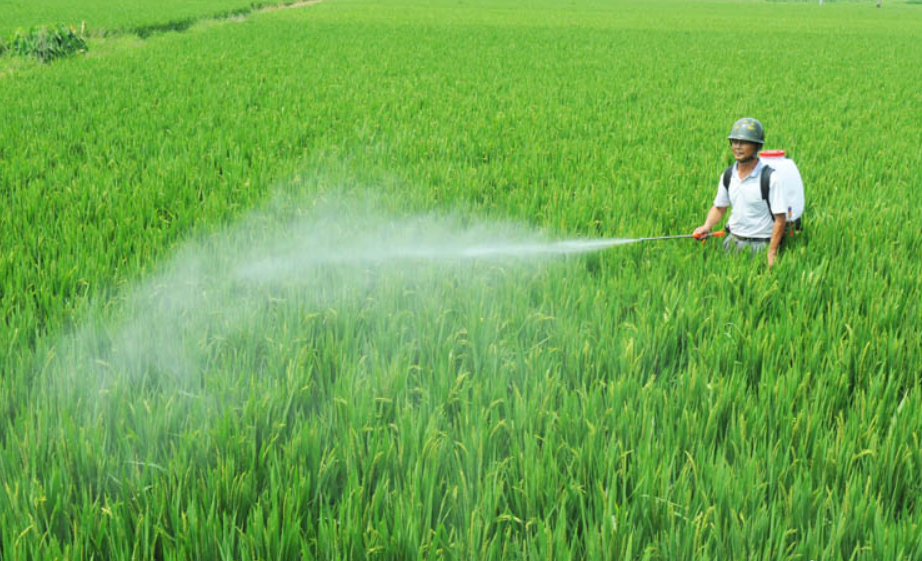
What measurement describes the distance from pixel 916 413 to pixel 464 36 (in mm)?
19975

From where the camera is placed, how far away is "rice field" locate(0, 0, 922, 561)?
1486 mm

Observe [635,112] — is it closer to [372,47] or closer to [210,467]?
[210,467]

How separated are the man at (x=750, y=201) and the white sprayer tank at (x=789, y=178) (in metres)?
0.04

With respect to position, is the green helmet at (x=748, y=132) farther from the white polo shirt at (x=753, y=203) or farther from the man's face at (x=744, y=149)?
the white polo shirt at (x=753, y=203)

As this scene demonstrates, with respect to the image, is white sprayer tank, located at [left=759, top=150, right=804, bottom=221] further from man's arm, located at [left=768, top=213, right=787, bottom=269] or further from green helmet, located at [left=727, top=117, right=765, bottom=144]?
green helmet, located at [left=727, top=117, right=765, bottom=144]

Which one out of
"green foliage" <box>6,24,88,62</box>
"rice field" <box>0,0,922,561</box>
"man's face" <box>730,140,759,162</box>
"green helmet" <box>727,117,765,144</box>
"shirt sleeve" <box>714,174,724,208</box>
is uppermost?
"green foliage" <box>6,24,88,62</box>

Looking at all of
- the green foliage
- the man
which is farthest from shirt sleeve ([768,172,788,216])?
the green foliage

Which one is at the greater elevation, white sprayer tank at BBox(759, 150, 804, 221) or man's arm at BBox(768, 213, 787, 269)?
white sprayer tank at BBox(759, 150, 804, 221)

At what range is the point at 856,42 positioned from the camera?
21906 mm

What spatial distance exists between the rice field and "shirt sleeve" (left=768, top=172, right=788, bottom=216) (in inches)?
9.4

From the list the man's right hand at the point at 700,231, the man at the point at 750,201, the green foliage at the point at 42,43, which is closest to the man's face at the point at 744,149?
the man at the point at 750,201

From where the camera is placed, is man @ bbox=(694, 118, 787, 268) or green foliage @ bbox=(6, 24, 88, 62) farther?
green foliage @ bbox=(6, 24, 88, 62)

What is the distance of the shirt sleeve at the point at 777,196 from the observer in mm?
3314

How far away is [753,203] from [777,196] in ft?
0.49
